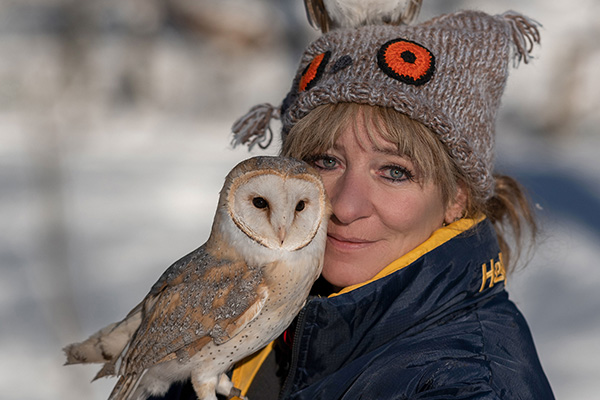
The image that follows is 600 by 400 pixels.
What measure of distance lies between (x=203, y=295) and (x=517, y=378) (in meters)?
0.67

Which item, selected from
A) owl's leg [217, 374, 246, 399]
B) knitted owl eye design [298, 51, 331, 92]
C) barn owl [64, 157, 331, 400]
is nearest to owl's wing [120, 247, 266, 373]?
barn owl [64, 157, 331, 400]

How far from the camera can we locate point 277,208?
1.27 m

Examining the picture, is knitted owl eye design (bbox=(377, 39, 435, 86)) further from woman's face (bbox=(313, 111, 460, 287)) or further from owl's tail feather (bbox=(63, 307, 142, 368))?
owl's tail feather (bbox=(63, 307, 142, 368))

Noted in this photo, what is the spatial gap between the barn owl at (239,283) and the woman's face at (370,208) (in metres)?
0.11

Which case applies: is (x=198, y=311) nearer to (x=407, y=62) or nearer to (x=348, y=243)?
(x=348, y=243)

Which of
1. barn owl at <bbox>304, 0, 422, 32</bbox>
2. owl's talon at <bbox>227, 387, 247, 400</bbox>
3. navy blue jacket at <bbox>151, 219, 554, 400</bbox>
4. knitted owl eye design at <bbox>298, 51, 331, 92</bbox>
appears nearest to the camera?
navy blue jacket at <bbox>151, 219, 554, 400</bbox>

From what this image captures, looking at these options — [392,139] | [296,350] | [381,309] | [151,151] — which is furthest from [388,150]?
[151,151]

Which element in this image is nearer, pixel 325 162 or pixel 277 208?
pixel 277 208

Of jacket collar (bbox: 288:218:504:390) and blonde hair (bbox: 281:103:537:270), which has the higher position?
blonde hair (bbox: 281:103:537:270)

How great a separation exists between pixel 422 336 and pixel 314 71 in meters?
0.69

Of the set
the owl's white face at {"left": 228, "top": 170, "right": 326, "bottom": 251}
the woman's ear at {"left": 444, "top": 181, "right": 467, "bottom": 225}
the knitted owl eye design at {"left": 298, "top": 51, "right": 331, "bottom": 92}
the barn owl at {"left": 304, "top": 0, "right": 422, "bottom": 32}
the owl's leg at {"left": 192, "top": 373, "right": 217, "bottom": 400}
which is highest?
the barn owl at {"left": 304, "top": 0, "right": 422, "bottom": 32}

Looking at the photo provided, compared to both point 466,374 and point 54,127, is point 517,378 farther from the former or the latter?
point 54,127

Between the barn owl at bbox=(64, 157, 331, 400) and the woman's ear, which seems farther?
the woman's ear

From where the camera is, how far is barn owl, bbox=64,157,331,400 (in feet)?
4.15
